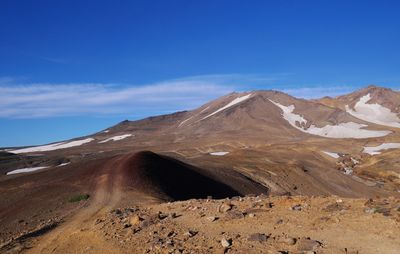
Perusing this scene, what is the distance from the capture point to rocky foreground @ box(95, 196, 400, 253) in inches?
451

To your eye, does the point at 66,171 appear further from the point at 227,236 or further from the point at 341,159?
the point at 341,159

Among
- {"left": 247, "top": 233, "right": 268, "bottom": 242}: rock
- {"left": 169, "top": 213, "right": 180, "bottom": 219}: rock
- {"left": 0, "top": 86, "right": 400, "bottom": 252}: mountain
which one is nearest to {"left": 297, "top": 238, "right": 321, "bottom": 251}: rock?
{"left": 247, "top": 233, "right": 268, "bottom": 242}: rock

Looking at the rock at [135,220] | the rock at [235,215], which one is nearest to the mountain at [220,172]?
the rock at [135,220]

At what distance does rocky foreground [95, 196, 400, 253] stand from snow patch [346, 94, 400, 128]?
141 metres

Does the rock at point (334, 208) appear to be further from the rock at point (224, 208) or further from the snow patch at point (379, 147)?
the snow patch at point (379, 147)

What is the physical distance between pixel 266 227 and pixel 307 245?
2071 mm

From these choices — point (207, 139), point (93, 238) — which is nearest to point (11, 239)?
point (93, 238)

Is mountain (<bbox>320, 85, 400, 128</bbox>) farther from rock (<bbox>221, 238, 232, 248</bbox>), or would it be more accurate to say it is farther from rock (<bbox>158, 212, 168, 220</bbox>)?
rock (<bbox>221, 238, 232, 248</bbox>)

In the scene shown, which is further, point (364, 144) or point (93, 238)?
point (364, 144)

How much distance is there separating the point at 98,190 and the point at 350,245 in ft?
61.9

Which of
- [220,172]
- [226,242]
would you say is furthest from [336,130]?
[226,242]

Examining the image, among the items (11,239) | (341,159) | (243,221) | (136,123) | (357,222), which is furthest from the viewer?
(136,123)

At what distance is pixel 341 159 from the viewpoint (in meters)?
75.0

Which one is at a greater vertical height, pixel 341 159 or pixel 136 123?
pixel 136 123
